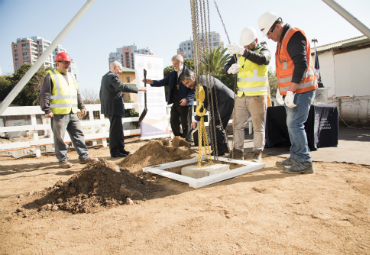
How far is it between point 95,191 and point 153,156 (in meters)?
1.63

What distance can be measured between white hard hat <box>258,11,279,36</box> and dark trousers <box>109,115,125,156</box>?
3047 millimetres

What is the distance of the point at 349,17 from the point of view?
2.81m

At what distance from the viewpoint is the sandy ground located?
4.81 ft

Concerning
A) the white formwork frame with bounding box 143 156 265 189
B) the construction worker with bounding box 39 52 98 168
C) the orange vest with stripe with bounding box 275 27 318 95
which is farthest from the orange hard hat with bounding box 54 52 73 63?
the orange vest with stripe with bounding box 275 27 318 95

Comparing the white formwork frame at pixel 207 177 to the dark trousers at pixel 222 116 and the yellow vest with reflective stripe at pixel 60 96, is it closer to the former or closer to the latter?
the dark trousers at pixel 222 116

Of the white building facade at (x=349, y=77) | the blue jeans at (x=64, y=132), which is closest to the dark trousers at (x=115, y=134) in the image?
the blue jeans at (x=64, y=132)

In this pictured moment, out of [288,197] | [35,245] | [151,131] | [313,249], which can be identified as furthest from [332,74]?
[35,245]

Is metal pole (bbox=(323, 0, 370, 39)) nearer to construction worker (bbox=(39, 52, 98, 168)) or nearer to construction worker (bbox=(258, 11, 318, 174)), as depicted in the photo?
construction worker (bbox=(258, 11, 318, 174))

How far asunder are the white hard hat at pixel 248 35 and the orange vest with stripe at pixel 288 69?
1.60 feet

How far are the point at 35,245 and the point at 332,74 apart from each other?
443 inches

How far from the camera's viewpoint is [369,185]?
2.35 metres

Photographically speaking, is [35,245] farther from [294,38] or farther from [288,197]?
[294,38]

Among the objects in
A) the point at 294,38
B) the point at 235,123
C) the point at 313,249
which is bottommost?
the point at 313,249

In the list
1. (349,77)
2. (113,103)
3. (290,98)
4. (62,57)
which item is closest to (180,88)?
(113,103)
